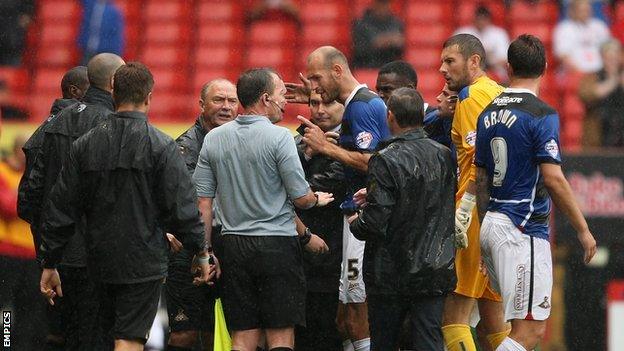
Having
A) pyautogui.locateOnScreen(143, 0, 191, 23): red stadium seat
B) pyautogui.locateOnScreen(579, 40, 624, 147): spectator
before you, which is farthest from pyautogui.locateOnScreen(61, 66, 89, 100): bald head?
pyautogui.locateOnScreen(143, 0, 191, 23): red stadium seat

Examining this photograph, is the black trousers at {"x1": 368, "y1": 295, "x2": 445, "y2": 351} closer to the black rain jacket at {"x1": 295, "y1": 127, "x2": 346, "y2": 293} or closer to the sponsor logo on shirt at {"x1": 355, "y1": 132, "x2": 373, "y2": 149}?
the sponsor logo on shirt at {"x1": 355, "y1": 132, "x2": 373, "y2": 149}

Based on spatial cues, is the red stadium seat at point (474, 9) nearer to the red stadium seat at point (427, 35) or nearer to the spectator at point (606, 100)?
the red stadium seat at point (427, 35)

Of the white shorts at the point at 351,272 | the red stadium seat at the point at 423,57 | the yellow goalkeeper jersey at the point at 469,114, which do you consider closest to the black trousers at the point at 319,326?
the white shorts at the point at 351,272

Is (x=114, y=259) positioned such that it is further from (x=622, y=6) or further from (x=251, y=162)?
(x=622, y=6)

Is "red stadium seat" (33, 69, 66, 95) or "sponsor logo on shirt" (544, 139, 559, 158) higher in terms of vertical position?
"sponsor logo on shirt" (544, 139, 559, 158)

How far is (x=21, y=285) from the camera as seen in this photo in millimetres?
11250

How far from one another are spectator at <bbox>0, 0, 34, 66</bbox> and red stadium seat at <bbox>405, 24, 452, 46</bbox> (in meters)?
4.93

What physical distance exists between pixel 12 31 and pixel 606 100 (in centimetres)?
727

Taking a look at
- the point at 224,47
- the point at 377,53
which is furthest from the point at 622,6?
the point at 224,47

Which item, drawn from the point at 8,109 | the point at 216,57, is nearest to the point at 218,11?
the point at 216,57

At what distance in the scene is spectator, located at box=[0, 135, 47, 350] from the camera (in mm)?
11164

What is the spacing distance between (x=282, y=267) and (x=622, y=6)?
9659mm

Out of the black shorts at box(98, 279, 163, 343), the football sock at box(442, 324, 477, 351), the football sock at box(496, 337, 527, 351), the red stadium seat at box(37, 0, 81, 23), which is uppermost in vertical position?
the red stadium seat at box(37, 0, 81, 23)

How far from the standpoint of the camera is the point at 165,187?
23.1ft
